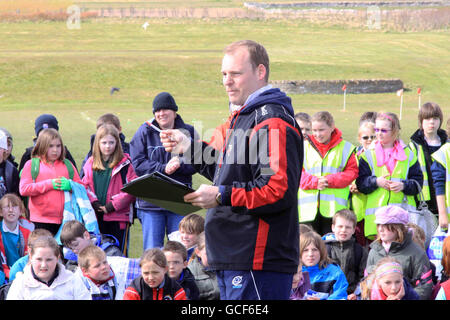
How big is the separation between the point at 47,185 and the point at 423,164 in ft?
13.4

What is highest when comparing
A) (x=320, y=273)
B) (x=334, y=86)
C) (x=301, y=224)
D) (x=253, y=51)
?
(x=253, y=51)

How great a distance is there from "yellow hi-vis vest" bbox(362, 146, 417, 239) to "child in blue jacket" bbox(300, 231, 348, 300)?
1414 millimetres

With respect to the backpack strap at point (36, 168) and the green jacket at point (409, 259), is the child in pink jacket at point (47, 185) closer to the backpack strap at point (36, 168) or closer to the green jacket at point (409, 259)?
the backpack strap at point (36, 168)

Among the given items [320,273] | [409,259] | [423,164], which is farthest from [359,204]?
[320,273]

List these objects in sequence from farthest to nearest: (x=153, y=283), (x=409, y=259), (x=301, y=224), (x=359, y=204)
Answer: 1. (x=359, y=204)
2. (x=301, y=224)
3. (x=409, y=259)
4. (x=153, y=283)

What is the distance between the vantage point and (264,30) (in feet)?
209

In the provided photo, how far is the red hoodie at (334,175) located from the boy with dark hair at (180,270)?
1910 millimetres

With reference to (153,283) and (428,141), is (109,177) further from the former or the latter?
(428,141)

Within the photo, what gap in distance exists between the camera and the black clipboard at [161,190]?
162 inches

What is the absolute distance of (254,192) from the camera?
13.2ft
